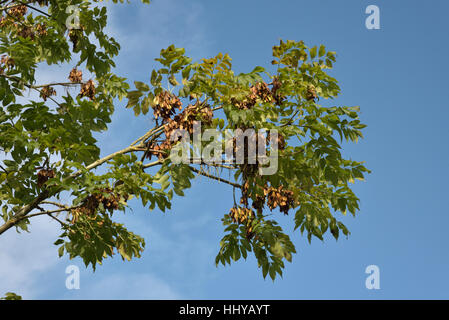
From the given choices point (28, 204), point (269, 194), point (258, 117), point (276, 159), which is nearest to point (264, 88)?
point (258, 117)

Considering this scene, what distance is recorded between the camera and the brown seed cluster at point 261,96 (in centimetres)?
649

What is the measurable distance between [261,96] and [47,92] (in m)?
5.09

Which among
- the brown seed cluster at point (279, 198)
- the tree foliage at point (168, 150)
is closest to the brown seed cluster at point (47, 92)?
the tree foliage at point (168, 150)

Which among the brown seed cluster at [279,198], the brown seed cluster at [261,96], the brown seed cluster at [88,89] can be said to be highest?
the brown seed cluster at [88,89]

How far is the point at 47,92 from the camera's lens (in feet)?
31.9

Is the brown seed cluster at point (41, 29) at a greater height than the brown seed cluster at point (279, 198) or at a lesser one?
greater

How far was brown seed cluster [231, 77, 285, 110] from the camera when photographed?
6.49 meters

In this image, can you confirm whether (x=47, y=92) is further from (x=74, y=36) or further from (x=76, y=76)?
(x=74, y=36)

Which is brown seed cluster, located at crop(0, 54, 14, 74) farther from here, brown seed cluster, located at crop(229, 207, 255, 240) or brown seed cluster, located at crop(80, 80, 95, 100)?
brown seed cluster, located at crop(229, 207, 255, 240)

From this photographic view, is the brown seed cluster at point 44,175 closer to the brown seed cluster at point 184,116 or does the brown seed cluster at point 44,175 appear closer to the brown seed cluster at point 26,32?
the brown seed cluster at point 184,116

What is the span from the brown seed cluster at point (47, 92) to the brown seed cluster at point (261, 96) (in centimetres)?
486

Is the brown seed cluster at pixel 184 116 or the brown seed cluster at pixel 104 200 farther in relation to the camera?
the brown seed cluster at pixel 104 200

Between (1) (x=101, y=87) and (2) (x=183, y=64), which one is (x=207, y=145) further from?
Result: (1) (x=101, y=87)
